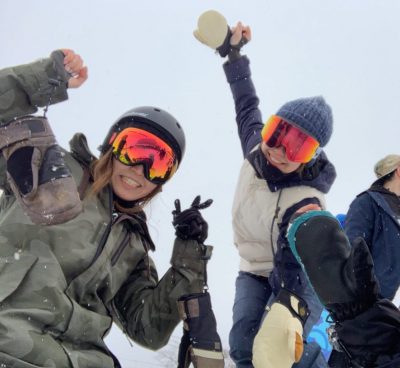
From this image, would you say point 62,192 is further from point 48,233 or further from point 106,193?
point 106,193

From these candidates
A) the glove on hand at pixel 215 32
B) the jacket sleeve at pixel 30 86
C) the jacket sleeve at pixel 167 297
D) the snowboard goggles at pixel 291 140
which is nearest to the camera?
the jacket sleeve at pixel 30 86

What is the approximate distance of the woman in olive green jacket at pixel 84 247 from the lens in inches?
90.7

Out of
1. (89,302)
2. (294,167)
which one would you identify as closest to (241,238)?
(294,167)

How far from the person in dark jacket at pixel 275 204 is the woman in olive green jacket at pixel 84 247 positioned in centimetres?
62

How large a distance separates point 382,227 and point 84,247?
2.60m

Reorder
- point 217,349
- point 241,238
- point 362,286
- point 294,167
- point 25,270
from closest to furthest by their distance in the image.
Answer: point 362,286, point 25,270, point 217,349, point 294,167, point 241,238

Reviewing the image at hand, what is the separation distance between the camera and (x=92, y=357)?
2502 mm

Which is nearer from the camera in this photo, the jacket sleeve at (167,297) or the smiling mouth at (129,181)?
the jacket sleeve at (167,297)

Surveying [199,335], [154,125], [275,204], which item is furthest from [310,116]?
[199,335]

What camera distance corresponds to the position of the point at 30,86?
8.38ft

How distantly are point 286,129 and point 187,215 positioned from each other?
1128mm

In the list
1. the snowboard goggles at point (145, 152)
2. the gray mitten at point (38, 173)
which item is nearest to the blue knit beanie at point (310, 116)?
the snowboard goggles at point (145, 152)

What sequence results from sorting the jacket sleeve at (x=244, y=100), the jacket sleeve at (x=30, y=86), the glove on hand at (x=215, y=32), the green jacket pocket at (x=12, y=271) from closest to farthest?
the green jacket pocket at (x=12, y=271) < the jacket sleeve at (x=30, y=86) < the jacket sleeve at (x=244, y=100) < the glove on hand at (x=215, y=32)

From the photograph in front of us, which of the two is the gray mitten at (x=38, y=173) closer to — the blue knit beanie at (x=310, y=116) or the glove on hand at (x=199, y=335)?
the glove on hand at (x=199, y=335)
